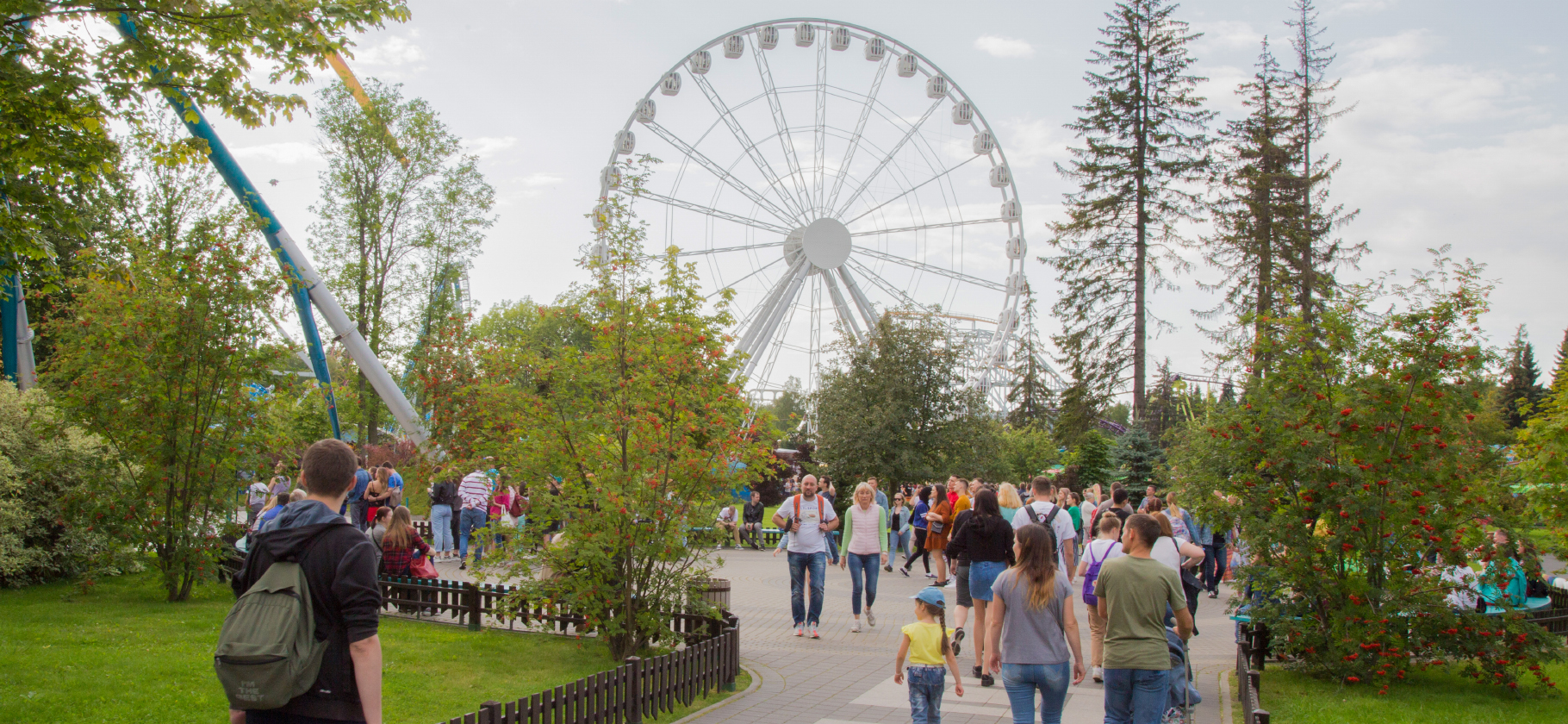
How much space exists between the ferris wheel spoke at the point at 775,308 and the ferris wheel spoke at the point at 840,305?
0.78 meters

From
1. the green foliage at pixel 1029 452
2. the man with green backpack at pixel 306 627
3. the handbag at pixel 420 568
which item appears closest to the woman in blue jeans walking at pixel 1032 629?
the man with green backpack at pixel 306 627

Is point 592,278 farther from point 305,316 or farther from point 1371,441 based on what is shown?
point 305,316

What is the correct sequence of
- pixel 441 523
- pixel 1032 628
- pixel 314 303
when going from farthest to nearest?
pixel 314 303
pixel 441 523
pixel 1032 628

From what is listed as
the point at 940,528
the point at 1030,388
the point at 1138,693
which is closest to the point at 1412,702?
the point at 1138,693

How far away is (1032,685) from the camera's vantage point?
5691mm

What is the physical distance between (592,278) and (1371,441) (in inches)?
262

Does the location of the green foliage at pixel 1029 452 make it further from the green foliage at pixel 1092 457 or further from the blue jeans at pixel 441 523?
the blue jeans at pixel 441 523

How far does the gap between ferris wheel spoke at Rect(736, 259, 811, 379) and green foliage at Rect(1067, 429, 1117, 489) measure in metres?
→ 10.0

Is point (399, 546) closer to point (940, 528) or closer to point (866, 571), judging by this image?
point (866, 571)

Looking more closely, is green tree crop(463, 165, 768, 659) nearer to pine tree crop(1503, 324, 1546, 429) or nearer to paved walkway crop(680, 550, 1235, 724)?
paved walkway crop(680, 550, 1235, 724)

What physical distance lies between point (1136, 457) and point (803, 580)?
18990 mm

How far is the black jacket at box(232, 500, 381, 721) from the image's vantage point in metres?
3.27

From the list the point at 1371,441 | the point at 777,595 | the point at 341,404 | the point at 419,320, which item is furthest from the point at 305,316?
the point at 1371,441

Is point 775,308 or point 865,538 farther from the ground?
point 775,308
